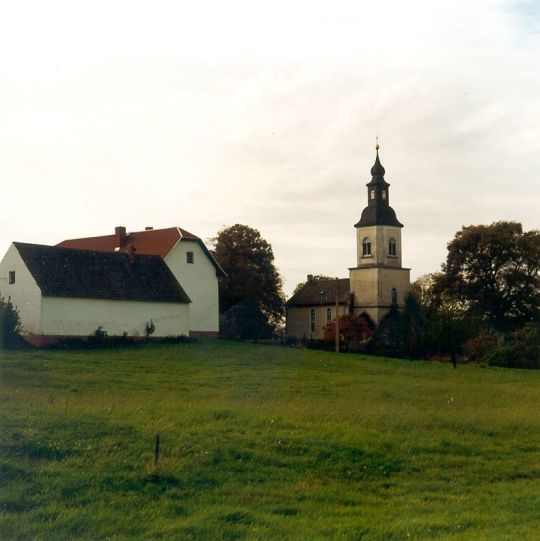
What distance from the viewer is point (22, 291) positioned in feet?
163

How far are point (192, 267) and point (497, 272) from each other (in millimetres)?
26046

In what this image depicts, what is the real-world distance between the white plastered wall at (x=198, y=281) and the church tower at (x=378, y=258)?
70.0 feet

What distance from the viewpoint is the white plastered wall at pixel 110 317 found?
48.8 meters

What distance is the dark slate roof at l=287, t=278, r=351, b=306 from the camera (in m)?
83.8

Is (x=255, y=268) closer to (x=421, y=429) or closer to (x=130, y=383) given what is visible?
(x=130, y=383)

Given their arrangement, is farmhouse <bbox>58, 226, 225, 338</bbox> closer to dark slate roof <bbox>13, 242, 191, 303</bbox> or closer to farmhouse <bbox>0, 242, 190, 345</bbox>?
dark slate roof <bbox>13, 242, 191, 303</bbox>

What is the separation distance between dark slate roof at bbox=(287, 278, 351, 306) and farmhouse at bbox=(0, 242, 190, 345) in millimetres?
29436

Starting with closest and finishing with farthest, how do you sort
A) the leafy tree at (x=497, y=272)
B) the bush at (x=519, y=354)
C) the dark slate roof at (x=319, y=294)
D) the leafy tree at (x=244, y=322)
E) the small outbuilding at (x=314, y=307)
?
1. the bush at (x=519, y=354)
2. the leafy tree at (x=244, y=322)
3. the leafy tree at (x=497, y=272)
4. the dark slate roof at (x=319, y=294)
5. the small outbuilding at (x=314, y=307)

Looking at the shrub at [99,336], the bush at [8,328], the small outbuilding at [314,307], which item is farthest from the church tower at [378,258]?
the bush at [8,328]

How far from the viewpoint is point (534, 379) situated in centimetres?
4256

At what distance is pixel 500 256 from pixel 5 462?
6238 cm

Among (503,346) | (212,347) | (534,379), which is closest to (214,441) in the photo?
(534,379)

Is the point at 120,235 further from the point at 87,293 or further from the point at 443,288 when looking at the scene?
the point at 443,288

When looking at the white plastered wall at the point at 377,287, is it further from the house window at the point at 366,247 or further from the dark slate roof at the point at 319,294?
the house window at the point at 366,247
